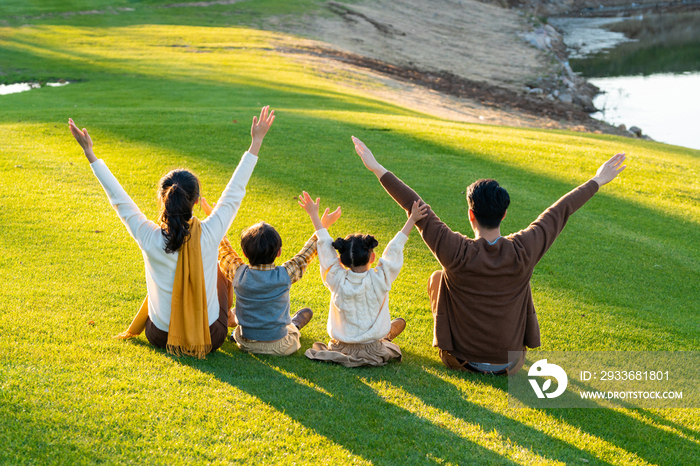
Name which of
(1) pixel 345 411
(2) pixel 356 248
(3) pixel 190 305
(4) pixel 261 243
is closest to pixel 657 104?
(2) pixel 356 248

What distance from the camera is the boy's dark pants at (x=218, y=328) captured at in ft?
15.4

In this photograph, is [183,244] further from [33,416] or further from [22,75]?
[22,75]

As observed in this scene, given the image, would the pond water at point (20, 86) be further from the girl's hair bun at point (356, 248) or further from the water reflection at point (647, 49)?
the water reflection at point (647, 49)

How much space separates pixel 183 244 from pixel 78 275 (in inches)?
105

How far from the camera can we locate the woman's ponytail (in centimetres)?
421

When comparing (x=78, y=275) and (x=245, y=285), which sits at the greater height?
(x=245, y=285)

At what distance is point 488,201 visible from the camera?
4.32 meters

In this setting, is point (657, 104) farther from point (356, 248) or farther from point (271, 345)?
point (271, 345)

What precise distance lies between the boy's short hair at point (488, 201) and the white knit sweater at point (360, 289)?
2.06ft

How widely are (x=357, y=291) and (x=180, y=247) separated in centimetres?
144

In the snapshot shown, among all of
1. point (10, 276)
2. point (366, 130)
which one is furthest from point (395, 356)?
point (366, 130)

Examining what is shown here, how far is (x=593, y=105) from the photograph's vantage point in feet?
90.5

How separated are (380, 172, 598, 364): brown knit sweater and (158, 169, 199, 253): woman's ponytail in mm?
1568

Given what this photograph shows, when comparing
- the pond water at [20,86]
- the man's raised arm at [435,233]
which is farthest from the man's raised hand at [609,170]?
the pond water at [20,86]
